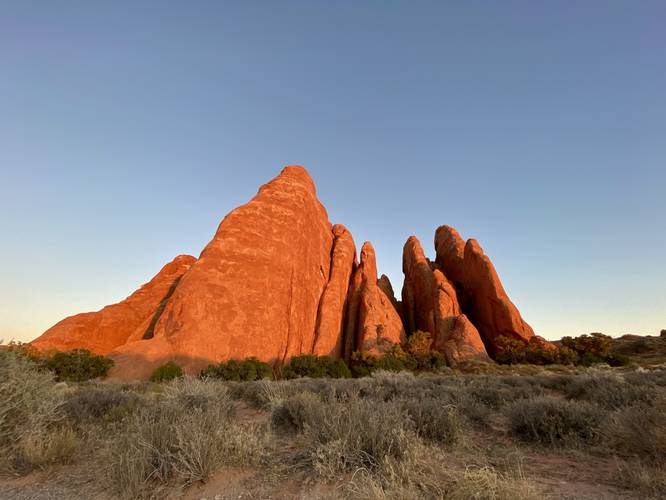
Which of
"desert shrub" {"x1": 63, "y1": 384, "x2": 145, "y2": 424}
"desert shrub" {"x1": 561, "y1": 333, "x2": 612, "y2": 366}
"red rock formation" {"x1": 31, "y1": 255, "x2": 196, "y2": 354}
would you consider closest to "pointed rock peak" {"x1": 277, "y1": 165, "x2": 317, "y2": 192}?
"red rock formation" {"x1": 31, "y1": 255, "x2": 196, "y2": 354}

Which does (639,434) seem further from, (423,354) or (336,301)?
→ (336,301)

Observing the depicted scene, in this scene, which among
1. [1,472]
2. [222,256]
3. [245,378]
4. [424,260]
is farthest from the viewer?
[424,260]

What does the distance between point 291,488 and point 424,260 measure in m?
46.1

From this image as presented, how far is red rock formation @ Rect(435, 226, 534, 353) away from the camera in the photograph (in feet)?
123

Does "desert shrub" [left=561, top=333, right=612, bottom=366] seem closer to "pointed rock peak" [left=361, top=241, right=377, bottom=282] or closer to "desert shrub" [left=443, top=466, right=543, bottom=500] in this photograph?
"pointed rock peak" [left=361, top=241, right=377, bottom=282]

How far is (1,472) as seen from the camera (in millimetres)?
4996

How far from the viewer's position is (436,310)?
39219 mm

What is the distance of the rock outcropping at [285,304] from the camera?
94.2ft

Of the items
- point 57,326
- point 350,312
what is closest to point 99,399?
point 57,326

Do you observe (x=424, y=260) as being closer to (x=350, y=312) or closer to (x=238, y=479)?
(x=350, y=312)

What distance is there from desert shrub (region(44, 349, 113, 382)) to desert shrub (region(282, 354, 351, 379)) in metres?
12.7

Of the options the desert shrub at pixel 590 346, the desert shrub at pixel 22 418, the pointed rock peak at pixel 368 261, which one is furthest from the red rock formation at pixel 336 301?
the desert shrub at pixel 22 418

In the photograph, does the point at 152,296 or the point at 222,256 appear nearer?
the point at 222,256

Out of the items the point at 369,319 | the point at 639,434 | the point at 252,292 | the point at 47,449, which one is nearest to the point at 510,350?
the point at 369,319
